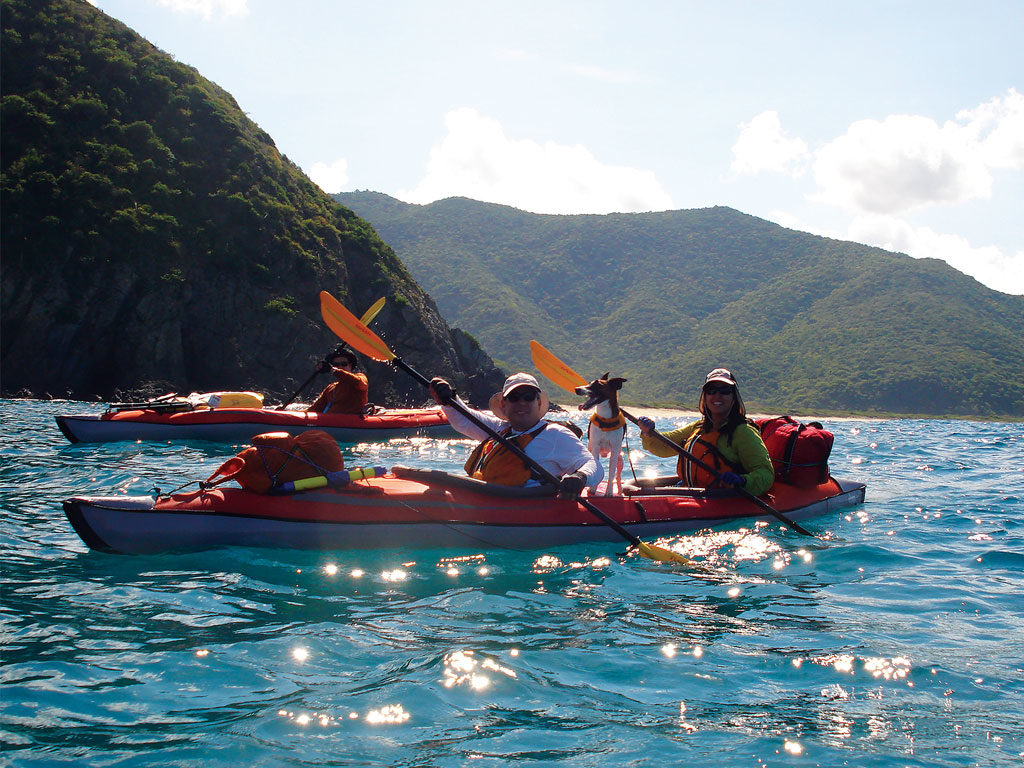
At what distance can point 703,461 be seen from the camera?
7590 mm

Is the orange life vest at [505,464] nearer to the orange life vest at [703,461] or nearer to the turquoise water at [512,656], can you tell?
the turquoise water at [512,656]

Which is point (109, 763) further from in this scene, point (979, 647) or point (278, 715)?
point (979, 647)

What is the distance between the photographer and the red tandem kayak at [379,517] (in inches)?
210

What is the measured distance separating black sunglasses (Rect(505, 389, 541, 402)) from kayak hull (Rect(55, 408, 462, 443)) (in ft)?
26.1

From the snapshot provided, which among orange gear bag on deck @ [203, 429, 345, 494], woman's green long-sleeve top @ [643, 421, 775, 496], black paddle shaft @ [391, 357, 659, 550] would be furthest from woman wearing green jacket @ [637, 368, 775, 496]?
orange gear bag on deck @ [203, 429, 345, 494]

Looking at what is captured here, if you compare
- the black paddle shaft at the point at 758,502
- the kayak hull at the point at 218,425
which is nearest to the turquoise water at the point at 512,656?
the black paddle shaft at the point at 758,502

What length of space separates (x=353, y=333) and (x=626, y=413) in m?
2.97

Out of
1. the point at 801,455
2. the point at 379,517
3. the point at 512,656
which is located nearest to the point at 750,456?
the point at 801,455

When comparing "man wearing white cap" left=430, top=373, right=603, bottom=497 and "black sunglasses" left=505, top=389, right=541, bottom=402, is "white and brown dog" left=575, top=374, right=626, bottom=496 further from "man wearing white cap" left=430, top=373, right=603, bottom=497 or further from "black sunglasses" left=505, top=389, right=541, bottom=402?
"black sunglasses" left=505, top=389, right=541, bottom=402

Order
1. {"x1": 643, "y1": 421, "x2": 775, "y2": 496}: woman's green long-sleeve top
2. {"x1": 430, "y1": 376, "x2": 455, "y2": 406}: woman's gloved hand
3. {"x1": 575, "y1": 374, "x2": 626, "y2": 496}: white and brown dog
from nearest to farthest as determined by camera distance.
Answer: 1. {"x1": 430, "y1": 376, "x2": 455, "y2": 406}: woman's gloved hand
2. {"x1": 575, "y1": 374, "x2": 626, "y2": 496}: white and brown dog
3. {"x1": 643, "y1": 421, "x2": 775, "y2": 496}: woman's green long-sleeve top

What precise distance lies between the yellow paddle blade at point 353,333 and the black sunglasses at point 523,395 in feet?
4.73

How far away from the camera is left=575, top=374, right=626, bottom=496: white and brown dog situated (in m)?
7.03

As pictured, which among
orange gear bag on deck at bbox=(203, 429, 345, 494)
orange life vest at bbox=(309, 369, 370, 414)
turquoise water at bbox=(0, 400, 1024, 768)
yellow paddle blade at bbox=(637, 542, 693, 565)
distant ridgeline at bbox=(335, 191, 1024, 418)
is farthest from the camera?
distant ridgeline at bbox=(335, 191, 1024, 418)

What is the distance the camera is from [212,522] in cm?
549
